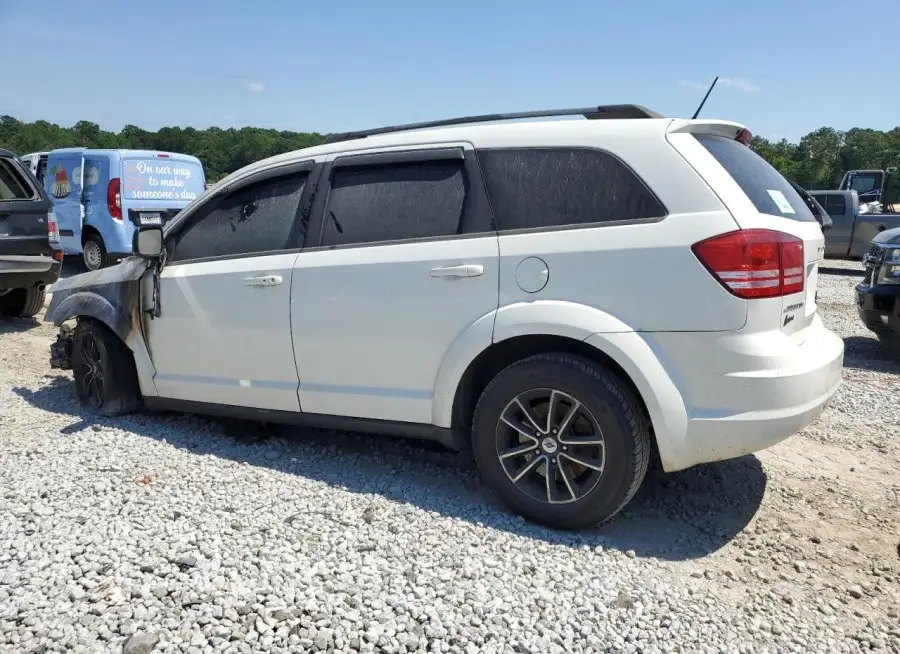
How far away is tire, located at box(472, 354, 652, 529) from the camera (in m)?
3.17

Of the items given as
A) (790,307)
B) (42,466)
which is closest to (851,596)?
(790,307)

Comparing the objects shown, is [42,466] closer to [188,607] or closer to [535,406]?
[188,607]

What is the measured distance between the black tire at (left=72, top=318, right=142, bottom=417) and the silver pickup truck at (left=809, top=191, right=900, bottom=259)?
1434cm

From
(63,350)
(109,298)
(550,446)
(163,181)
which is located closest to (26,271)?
(63,350)

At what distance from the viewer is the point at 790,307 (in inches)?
123

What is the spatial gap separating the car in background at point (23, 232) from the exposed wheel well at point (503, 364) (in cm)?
625

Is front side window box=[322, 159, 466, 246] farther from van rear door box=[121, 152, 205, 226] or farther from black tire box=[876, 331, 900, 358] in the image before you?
van rear door box=[121, 152, 205, 226]

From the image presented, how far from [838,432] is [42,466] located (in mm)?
5033

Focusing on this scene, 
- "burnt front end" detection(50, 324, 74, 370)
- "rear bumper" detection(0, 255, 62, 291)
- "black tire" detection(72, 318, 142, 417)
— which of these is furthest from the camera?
"rear bumper" detection(0, 255, 62, 291)

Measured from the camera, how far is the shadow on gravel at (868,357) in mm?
6797

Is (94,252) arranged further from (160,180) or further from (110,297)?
(110,297)

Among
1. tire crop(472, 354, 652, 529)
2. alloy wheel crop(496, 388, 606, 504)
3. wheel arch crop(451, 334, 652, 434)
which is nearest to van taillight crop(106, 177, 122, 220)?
wheel arch crop(451, 334, 652, 434)

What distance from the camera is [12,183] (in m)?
7.99

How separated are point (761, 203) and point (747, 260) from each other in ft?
1.30
